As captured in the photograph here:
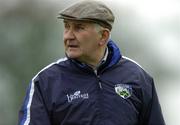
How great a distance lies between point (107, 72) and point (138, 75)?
10.8 inches

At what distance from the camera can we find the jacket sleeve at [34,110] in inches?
299

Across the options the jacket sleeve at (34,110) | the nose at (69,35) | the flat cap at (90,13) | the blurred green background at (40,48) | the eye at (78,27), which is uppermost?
the flat cap at (90,13)

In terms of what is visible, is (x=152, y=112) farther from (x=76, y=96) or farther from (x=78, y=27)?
(x=78, y=27)

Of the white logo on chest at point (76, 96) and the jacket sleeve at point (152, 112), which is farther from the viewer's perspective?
the jacket sleeve at point (152, 112)

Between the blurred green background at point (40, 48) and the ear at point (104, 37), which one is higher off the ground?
the ear at point (104, 37)

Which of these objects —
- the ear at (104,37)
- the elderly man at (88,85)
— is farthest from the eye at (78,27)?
the ear at (104,37)

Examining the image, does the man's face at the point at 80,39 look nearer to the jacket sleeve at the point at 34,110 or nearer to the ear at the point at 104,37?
the ear at the point at 104,37

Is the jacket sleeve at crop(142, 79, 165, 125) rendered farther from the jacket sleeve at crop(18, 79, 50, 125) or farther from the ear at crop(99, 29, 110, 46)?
the jacket sleeve at crop(18, 79, 50, 125)

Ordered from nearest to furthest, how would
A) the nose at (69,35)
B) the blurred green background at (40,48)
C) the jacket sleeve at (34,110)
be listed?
1. the jacket sleeve at (34,110)
2. the nose at (69,35)
3. the blurred green background at (40,48)

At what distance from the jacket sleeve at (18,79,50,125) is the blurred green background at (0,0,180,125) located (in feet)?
54.8

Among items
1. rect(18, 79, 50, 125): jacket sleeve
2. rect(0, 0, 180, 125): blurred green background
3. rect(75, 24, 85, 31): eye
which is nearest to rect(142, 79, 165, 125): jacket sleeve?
rect(75, 24, 85, 31): eye

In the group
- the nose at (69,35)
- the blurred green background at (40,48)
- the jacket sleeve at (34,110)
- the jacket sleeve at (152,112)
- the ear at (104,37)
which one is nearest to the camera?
the jacket sleeve at (34,110)

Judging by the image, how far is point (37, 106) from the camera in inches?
299

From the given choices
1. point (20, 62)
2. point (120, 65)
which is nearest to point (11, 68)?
point (20, 62)
